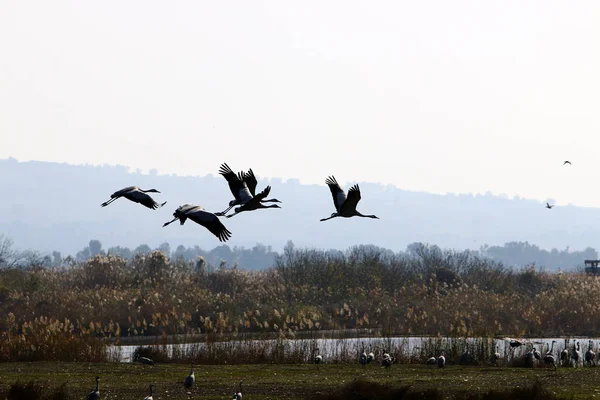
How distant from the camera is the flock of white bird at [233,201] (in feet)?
63.7

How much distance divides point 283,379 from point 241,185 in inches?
319

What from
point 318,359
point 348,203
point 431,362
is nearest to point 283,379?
point 318,359

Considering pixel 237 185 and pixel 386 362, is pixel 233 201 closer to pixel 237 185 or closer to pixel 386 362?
pixel 237 185

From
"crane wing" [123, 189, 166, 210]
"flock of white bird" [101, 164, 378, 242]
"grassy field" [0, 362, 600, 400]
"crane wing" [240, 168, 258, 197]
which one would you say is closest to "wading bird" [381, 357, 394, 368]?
"grassy field" [0, 362, 600, 400]

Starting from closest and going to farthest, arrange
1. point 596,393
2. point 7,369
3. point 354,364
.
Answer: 1. point 596,393
2. point 7,369
3. point 354,364

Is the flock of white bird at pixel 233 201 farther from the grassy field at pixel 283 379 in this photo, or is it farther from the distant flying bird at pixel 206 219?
the grassy field at pixel 283 379

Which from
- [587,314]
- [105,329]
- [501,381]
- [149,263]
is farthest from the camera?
[149,263]

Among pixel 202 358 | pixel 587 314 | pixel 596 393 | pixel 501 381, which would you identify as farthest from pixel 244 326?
pixel 596 393

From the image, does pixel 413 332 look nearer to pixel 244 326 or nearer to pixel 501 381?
pixel 244 326

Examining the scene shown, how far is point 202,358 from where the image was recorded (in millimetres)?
34562

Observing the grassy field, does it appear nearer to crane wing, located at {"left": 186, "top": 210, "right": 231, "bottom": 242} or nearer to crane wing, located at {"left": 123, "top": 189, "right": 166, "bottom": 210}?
crane wing, located at {"left": 186, "top": 210, "right": 231, "bottom": 242}

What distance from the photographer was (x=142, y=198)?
2011 cm

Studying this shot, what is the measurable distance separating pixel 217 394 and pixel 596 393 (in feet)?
28.4

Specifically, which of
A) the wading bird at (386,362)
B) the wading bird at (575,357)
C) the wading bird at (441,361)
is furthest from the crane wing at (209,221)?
the wading bird at (575,357)
